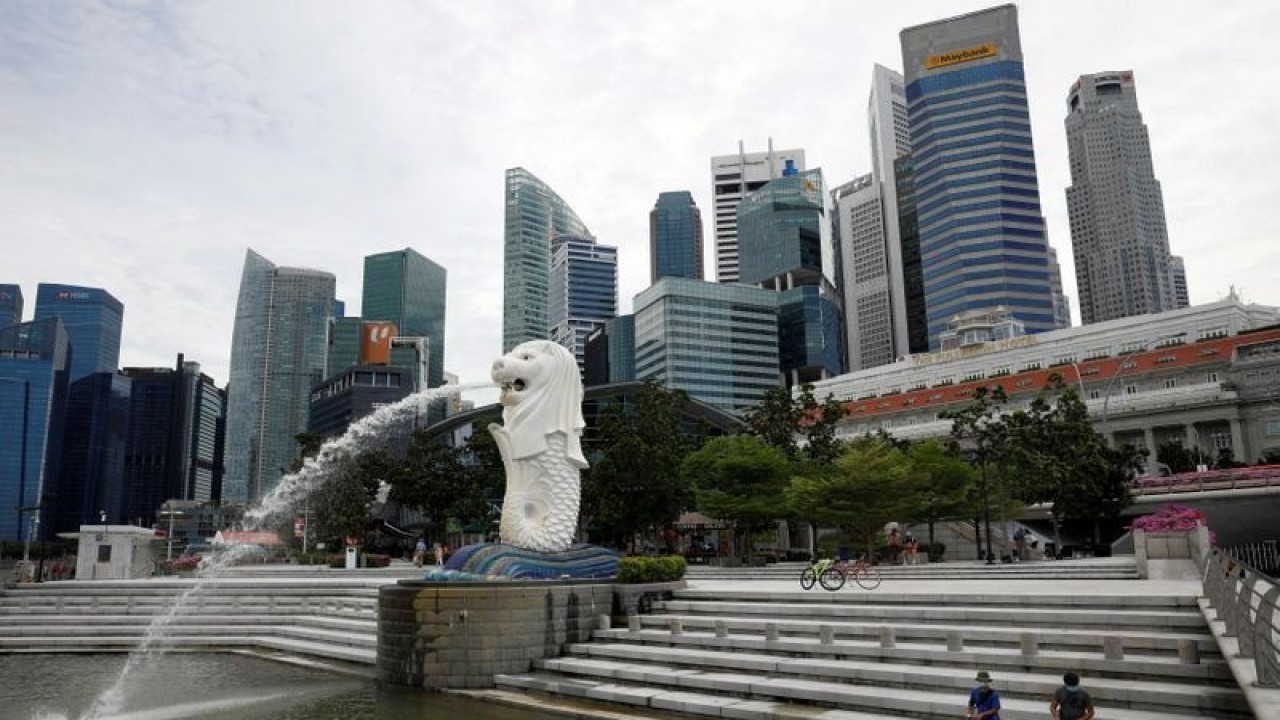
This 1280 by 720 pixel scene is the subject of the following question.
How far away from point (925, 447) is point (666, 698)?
2850 centimetres

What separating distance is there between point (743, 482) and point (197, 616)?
2399 cm

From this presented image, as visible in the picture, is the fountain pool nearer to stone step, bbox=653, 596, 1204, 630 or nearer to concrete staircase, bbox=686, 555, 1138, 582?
stone step, bbox=653, 596, 1204, 630

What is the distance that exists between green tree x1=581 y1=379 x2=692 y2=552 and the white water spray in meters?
8.94

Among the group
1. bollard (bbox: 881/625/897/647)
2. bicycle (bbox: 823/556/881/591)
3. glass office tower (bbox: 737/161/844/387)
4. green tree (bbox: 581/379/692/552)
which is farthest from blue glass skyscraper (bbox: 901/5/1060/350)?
bollard (bbox: 881/625/897/647)

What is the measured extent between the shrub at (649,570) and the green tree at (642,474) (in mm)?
22957

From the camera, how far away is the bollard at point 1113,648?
536 inches

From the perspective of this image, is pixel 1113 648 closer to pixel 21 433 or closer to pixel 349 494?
pixel 349 494

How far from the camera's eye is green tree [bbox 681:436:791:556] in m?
42.1

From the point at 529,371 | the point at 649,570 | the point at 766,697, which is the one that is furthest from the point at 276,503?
the point at 766,697

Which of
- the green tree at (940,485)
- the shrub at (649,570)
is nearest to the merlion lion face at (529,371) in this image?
the shrub at (649,570)

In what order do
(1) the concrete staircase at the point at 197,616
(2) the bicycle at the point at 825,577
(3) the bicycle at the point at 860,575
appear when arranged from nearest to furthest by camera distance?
(2) the bicycle at the point at 825,577
(3) the bicycle at the point at 860,575
(1) the concrete staircase at the point at 197,616

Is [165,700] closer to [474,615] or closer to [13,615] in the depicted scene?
[474,615]

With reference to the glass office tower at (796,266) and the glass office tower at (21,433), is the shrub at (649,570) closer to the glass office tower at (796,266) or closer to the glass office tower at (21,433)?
the glass office tower at (796,266)

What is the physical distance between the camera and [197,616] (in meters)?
28.4
